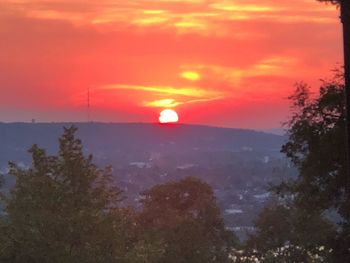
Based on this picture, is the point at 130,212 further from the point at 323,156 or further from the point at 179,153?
the point at 179,153

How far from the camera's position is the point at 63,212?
27.3m

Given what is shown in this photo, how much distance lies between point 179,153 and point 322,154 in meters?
125

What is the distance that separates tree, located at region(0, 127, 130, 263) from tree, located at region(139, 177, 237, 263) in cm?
1412

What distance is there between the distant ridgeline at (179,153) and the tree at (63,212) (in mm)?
41414

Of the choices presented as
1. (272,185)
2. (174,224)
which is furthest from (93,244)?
(174,224)

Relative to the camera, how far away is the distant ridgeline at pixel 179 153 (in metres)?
93.4

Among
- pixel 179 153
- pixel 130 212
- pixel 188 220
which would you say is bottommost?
pixel 188 220

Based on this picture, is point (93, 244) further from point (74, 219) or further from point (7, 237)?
point (7, 237)

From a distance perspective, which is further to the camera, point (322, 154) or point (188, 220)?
point (188, 220)

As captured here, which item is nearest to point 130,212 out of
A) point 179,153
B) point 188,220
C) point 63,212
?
point 63,212

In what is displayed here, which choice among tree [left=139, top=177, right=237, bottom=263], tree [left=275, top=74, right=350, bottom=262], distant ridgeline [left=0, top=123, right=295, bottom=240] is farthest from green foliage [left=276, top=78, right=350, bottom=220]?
distant ridgeline [left=0, top=123, right=295, bottom=240]

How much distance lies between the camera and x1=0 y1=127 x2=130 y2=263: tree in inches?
980

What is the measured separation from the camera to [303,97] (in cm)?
1983

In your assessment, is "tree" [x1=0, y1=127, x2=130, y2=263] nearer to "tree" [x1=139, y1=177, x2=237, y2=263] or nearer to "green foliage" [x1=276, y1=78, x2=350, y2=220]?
"green foliage" [x1=276, y1=78, x2=350, y2=220]
